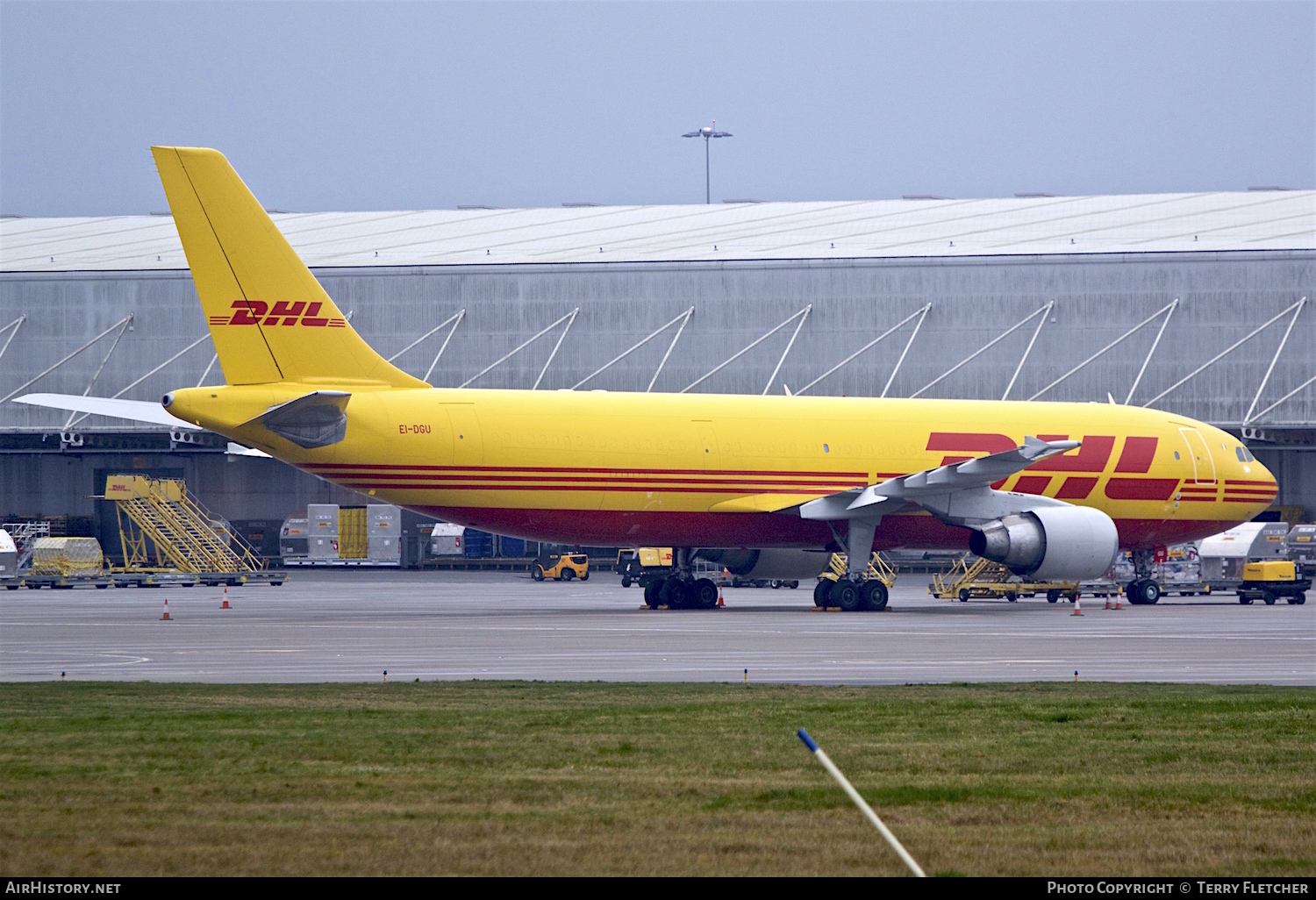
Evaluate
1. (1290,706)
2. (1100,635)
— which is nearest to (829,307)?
(1100,635)

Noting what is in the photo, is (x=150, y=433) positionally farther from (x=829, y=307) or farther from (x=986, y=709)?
(x=986, y=709)

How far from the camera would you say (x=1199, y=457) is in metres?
36.6

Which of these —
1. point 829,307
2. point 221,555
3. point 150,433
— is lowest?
point 221,555

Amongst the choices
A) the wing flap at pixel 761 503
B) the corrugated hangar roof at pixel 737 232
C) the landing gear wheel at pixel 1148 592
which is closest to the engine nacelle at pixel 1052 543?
the wing flap at pixel 761 503

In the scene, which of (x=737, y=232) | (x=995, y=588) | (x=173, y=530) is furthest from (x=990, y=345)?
(x=173, y=530)

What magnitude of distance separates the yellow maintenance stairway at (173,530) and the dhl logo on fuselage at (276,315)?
79.8ft

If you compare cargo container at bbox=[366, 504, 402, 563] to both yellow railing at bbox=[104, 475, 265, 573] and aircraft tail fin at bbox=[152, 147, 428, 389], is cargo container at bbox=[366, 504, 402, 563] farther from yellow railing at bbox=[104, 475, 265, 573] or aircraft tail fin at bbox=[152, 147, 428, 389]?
aircraft tail fin at bbox=[152, 147, 428, 389]

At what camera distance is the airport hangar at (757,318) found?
54750 mm

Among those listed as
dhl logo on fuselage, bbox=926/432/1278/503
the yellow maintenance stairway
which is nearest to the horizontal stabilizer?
dhl logo on fuselage, bbox=926/432/1278/503

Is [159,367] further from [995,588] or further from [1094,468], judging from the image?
[1094,468]

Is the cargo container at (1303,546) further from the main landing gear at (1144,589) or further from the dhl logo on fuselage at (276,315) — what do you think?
the dhl logo on fuselage at (276,315)

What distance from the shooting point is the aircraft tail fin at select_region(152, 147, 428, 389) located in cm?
2789

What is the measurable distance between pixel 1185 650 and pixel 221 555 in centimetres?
3905

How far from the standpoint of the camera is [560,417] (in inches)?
1212
